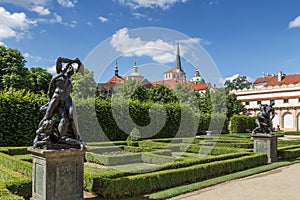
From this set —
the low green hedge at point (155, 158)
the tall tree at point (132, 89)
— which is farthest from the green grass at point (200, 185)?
the tall tree at point (132, 89)

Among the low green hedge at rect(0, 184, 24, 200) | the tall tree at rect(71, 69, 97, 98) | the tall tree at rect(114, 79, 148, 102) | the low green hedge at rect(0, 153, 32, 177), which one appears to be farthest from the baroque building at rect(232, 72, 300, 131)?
the low green hedge at rect(0, 184, 24, 200)

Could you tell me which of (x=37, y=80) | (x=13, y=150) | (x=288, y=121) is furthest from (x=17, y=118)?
(x=288, y=121)

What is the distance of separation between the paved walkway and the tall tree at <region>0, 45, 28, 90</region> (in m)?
25.9

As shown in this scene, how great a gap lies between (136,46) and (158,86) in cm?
3087

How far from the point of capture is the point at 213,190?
8.69 meters

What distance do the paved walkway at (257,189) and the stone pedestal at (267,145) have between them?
2.69 m

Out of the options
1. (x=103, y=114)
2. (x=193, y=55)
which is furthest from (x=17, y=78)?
(x=193, y=55)

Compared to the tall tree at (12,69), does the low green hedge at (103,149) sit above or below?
below

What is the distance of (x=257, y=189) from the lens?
879 cm

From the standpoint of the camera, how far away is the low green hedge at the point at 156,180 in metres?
7.68

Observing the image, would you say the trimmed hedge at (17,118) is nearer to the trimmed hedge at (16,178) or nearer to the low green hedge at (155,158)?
the trimmed hedge at (16,178)

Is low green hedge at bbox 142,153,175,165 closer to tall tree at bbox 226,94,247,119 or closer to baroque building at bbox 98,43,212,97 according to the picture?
baroque building at bbox 98,43,212,97

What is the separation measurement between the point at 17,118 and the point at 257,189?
50.1 feet

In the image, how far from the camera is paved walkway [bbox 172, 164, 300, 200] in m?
7.92
